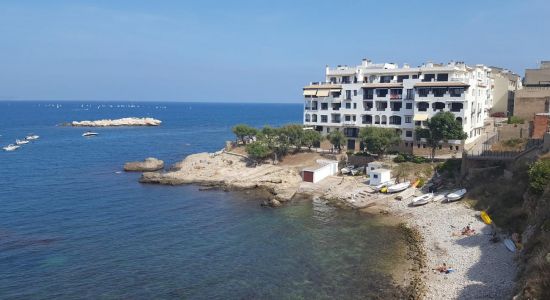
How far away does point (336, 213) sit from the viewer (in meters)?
61.0

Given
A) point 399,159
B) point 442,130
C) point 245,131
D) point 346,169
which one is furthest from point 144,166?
point 442,130

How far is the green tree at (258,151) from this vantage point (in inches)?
3322

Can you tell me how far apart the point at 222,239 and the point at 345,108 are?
1881 inches

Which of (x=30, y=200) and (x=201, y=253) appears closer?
(x=201, y=253)

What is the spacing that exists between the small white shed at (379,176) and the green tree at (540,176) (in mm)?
25299

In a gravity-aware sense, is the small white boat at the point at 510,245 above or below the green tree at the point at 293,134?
below

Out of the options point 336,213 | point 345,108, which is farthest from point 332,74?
point 336,213

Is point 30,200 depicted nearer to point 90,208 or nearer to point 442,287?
point 90,208

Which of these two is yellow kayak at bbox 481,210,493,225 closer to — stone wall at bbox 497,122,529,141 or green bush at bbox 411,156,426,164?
green bush at bbox 411,156,426,164

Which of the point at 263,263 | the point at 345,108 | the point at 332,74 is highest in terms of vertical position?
the point at 332,74

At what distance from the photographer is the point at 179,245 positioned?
49.9 meters

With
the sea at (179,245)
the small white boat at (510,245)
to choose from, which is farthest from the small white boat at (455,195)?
the small white boat at (510,245)

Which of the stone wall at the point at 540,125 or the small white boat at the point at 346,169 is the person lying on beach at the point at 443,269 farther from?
the small white boat at the point at 346,169

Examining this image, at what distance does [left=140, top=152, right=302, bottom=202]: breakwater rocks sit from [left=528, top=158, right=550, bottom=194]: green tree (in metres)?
33.2
